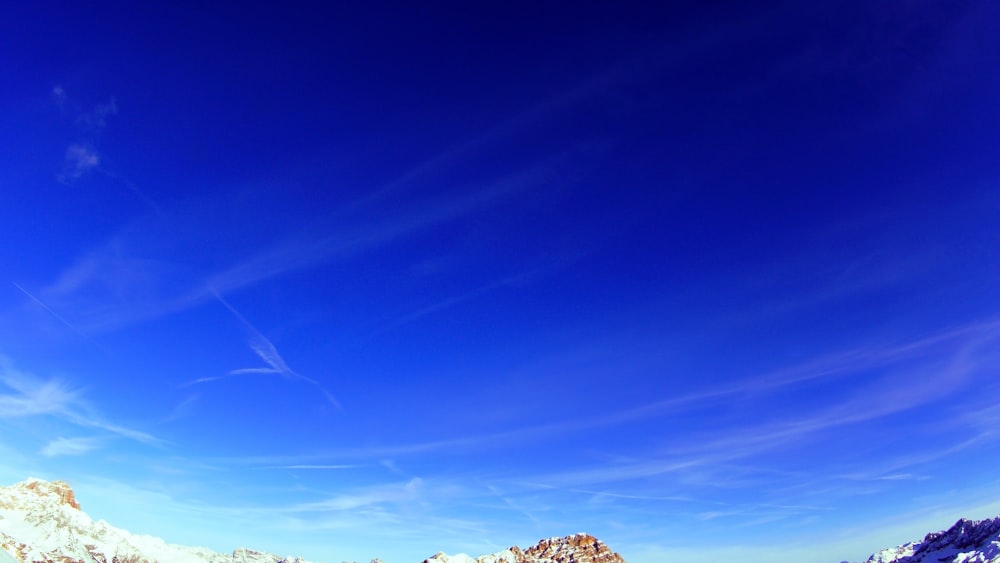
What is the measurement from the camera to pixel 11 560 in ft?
92.4
